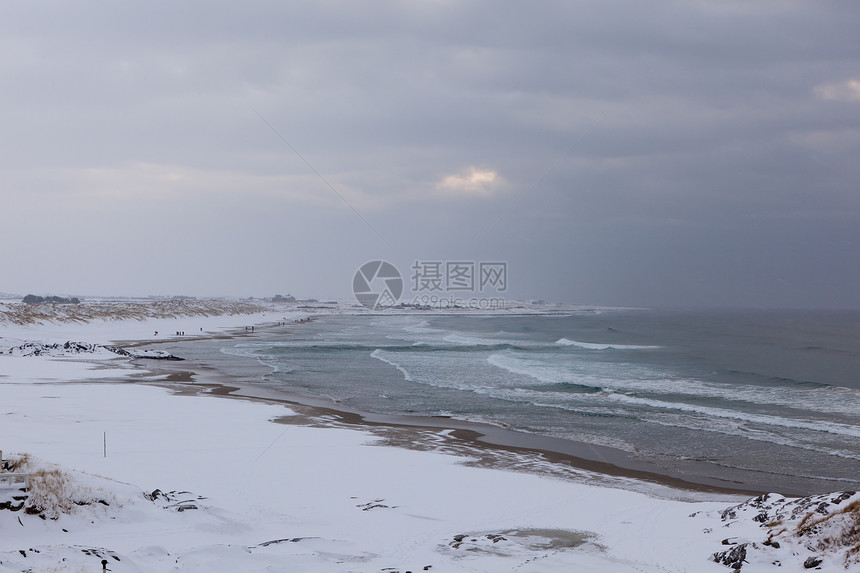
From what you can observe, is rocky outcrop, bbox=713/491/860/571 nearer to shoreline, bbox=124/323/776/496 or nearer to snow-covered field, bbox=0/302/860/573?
snow-covered field, bbox=0/302/860/573

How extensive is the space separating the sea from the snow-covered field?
17.9ft

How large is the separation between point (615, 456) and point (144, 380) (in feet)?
75.5

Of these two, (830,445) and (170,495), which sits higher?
(170,495)

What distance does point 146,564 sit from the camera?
302 inches

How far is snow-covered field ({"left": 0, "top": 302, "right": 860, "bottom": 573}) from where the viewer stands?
8.38 m

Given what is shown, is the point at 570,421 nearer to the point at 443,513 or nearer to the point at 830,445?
the point at 830,445

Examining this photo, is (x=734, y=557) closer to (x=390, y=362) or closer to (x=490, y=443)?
(x=490, y=443)

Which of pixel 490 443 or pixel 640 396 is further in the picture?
pixel 640 396

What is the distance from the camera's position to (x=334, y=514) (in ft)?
35.4

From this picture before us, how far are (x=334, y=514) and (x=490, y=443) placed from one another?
29.8 ft

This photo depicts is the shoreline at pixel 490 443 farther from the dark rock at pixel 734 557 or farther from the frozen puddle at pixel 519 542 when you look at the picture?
the dark rock at pixel 734 557

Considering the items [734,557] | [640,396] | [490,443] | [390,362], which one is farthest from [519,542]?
[390,362]

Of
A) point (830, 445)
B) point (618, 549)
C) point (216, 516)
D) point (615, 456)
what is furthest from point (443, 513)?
point (830, 445)

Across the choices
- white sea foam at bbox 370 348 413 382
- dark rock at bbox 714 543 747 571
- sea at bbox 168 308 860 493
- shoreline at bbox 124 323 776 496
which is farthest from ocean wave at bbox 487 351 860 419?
dark rock at bbox 714 543 747 571
